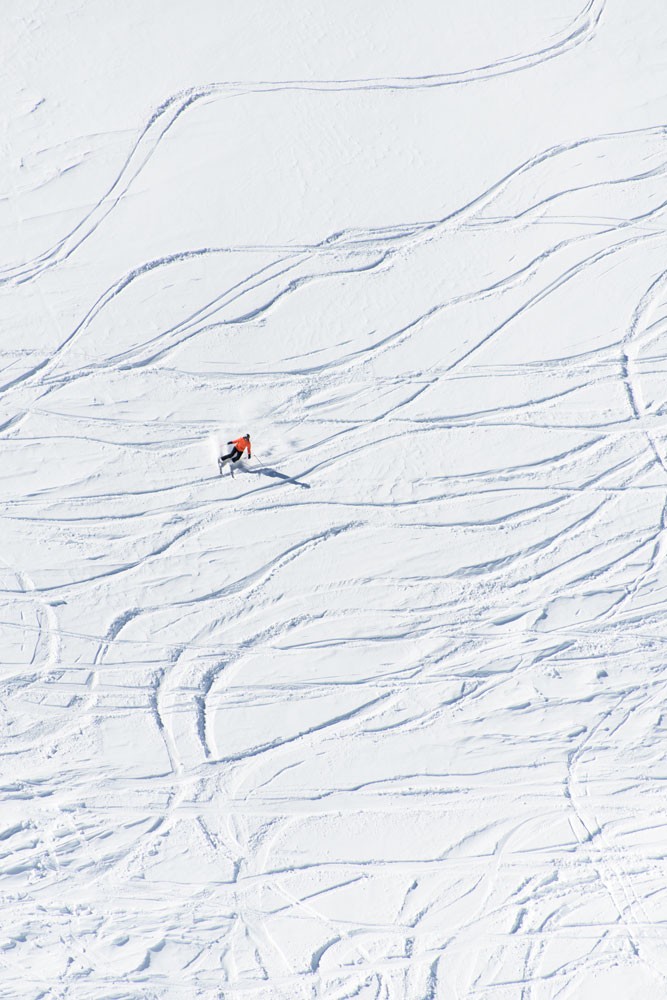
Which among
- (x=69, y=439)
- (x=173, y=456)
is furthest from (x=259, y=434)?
(x=69, y=439)

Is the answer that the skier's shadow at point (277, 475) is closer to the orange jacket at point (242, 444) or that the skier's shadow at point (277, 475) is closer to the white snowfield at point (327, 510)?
the white snowfield at point (327, 510)

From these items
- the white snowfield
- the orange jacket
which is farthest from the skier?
the white snowfield

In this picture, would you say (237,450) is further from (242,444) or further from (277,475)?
(277,475)

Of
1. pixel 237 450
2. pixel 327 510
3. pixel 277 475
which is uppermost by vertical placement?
pixel 237 450

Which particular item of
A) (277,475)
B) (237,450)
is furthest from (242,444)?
(277,475)

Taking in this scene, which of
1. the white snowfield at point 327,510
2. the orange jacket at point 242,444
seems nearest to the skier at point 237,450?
the orange jacket at point 242,444

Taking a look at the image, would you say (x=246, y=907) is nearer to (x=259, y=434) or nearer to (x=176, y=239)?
(x=259, y=434)
